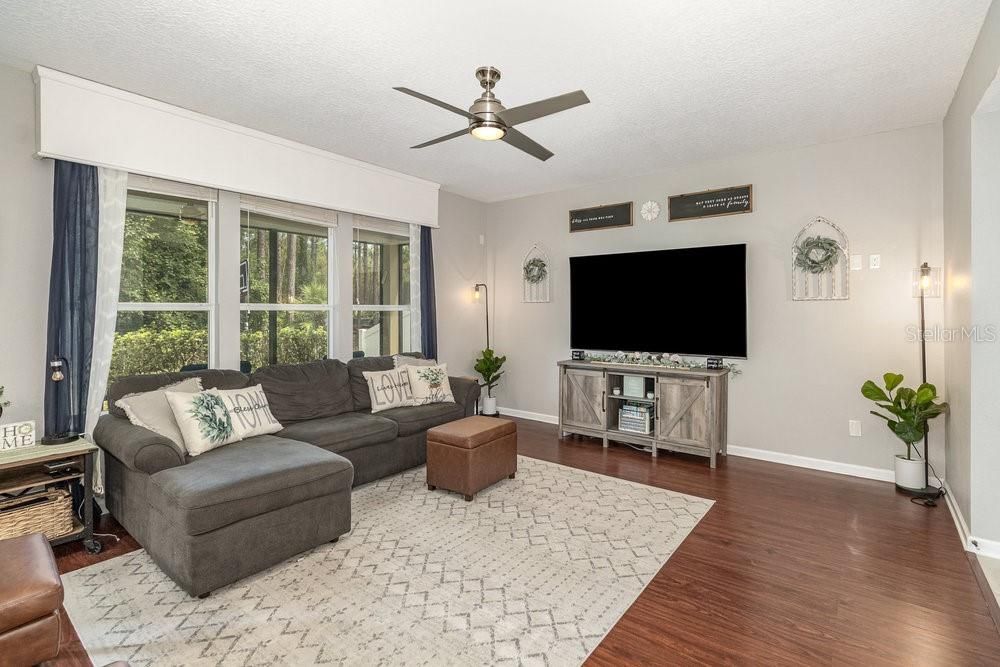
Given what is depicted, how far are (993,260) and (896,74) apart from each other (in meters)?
1.28

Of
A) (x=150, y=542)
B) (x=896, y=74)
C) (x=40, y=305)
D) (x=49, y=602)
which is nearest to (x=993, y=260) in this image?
(x=896, y=74)

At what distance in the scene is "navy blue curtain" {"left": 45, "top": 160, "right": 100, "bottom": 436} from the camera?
10.2 ft

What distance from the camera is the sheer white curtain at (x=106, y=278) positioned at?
3.29 m

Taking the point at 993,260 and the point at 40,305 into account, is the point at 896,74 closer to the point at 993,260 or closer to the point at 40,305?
the point at 993,260

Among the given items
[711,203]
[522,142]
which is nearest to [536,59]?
[522,142]

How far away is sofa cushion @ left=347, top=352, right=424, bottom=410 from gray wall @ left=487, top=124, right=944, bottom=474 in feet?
8.34

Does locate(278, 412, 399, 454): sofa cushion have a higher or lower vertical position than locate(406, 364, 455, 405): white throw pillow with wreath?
lower

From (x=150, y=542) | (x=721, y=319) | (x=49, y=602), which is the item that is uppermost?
(x=721, y=319)

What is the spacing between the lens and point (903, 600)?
2.37 m

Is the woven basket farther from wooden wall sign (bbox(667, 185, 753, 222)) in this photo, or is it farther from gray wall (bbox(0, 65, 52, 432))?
wooden wall sign (bbox(667, 185, 753, 222))

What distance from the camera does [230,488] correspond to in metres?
2.46

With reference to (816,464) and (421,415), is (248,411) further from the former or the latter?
(816,464)

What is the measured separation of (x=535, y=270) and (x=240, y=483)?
14.5 feet

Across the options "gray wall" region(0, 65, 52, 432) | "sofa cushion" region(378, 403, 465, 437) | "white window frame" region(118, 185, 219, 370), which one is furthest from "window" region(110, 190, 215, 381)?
"sofa cushion" region(378, 403, 465, 437)
